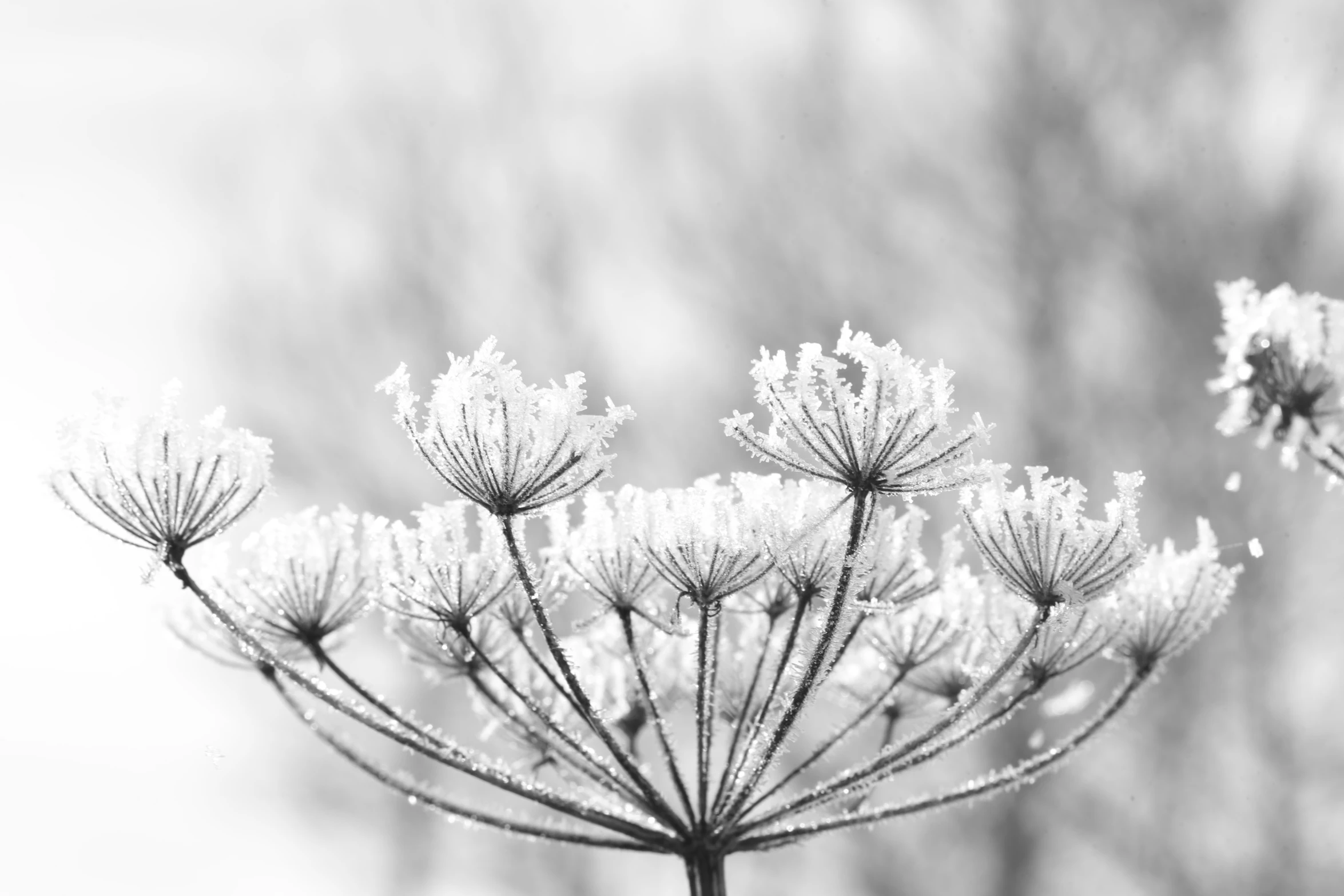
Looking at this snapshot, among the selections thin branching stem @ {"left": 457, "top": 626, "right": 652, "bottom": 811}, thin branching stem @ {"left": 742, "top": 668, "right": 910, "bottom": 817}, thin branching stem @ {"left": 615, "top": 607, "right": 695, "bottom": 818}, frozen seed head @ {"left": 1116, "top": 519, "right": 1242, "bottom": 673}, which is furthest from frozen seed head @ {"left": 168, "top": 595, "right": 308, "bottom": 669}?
frozen seed head @ {"left": 1116, "top": 519, "right": 1242, "bottom": 673}

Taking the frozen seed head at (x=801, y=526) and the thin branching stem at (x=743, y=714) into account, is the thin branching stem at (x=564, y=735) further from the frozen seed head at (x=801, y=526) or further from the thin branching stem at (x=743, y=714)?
the frozen seed head at (x=801, y=526)

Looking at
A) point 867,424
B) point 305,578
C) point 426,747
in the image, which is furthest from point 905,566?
point 305,578

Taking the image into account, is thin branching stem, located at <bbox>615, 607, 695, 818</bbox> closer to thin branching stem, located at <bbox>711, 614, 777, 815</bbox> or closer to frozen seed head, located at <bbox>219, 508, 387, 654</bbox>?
thin branching stem, located at <bbox>711, 614, 777, 815</bbox>

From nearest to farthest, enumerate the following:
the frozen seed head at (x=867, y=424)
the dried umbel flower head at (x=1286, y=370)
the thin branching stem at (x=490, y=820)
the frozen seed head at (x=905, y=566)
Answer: the dried umbel flower head at (x=1286, y=370) < the frozen seed head at (x=867, y=424) < the thin branching stem at (x=490, y=820) < the frozen seed head at (x=905, y=566)

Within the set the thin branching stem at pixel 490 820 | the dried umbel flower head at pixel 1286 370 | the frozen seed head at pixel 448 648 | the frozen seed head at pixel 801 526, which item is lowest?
the thin branching stem at pixel 490 820

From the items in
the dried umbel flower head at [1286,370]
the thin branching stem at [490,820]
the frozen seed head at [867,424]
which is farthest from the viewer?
the thin branching stem at [490,820]

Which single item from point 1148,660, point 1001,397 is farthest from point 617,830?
point 1001,397

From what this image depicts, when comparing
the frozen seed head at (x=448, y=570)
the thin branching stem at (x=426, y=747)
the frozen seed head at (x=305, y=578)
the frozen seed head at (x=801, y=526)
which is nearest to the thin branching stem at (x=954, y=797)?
the thin branching stem at (x=426, y=747)
